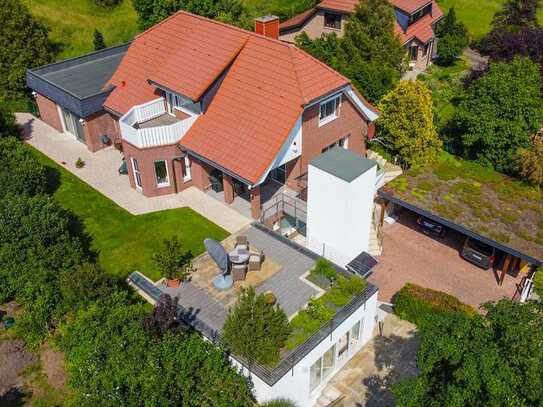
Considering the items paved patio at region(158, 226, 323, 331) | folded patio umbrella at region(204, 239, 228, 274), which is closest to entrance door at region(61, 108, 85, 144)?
paved patio at region(158, 226, 323, 331)

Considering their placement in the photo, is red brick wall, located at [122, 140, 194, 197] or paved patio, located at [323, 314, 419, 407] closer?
paved patio, located at [323, 314, 419, 407]

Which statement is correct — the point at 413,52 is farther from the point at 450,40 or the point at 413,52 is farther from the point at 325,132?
the point at 325,132

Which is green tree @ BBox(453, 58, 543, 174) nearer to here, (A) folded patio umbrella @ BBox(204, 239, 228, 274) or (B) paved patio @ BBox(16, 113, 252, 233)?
(B) paved patio @ BBox(16, 113, 252, 233)

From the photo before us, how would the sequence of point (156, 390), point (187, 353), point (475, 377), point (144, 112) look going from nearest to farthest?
point (475, 377) → point (156, 390) → point (187, 353) → point (144, 112)

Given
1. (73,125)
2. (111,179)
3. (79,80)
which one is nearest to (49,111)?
(73,125)

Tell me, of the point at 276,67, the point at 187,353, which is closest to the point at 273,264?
the point at 187,353

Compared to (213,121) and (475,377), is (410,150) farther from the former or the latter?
(475,377)

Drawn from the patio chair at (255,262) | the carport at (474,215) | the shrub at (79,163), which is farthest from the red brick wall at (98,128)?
the carport at (474,215)
